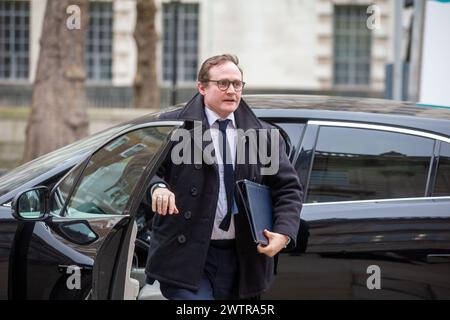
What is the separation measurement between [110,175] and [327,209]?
54.6 inches

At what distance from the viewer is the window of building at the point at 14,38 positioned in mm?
26547

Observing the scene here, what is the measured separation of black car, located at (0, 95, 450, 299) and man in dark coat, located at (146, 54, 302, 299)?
0.62 meters

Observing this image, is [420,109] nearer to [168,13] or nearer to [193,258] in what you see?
[193,258]

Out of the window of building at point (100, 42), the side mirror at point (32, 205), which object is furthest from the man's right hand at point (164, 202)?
the window of building at point (100, 42)

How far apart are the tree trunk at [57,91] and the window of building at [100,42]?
14951mm

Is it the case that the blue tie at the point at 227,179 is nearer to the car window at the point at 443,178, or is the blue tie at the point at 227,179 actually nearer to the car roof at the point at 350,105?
the car roof at the point at 350,105

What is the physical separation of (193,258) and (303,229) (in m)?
1.06

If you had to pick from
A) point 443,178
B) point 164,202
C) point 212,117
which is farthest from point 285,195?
point 443,178

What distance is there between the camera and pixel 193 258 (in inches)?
155

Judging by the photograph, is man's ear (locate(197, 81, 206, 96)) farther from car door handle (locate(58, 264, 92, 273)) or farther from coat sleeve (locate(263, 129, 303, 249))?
car door handle (locate(58, 264, 92, 273))

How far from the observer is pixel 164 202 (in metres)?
3.77

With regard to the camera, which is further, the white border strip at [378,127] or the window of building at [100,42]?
the window of building at [100,42]

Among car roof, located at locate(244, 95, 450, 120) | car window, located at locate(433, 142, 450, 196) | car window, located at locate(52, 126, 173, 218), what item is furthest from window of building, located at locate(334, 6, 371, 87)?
car window, located at locate(433, 142, 450, 196)

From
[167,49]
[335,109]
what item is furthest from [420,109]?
[167,49]
